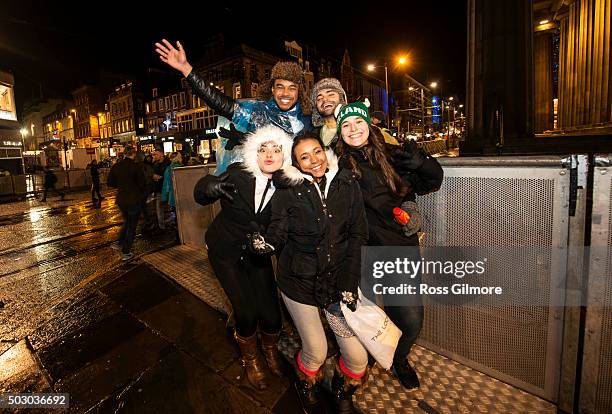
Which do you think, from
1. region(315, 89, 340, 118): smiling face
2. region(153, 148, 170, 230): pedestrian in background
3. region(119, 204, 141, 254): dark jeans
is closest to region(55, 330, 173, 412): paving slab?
region(315, 89, 340, 118): smiling face

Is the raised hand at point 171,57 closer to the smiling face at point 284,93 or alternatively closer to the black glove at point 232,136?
the black glove at point 232,136

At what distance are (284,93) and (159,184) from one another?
7880 mm

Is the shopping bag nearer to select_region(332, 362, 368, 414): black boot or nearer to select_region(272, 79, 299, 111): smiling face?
select_region(332, 362, 368, 414): black boot

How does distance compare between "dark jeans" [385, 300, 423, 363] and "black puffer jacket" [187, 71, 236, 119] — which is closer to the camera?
"dark jeans" [385, 300, 423, 363]

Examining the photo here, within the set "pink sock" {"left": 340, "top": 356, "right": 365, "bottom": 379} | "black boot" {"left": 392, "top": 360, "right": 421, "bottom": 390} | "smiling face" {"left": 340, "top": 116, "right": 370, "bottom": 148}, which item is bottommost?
"black boot" {"left": 392, "top": 360, "right": 421, "bottom": 390}

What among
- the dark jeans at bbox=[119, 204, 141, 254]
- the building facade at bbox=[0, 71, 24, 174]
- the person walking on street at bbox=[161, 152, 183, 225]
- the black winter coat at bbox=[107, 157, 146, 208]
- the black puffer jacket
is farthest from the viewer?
the building facade at bbox=[0, 71, 24, 174]

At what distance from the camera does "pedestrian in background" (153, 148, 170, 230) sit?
9102mm

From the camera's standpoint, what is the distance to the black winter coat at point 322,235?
2295mm

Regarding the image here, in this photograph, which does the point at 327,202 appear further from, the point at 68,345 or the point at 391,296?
the point at 68,345

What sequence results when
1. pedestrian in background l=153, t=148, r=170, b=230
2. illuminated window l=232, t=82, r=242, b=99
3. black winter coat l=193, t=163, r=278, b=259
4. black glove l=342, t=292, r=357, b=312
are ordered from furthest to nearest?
illuminated window l=232, t=82, r=242, b=99
pedestrian in background l=153, t=148, r=170, b=230
black winter coat l=193, t=163, r=278, b=259
black glove l=342, t=292, r=357, b=312

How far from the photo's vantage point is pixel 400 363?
8.75ft

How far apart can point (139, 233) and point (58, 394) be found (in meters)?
6.80

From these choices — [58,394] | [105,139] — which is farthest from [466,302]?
[105,139]

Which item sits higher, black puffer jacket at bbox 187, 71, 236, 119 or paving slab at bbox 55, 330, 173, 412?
black puffer jacket at bbox 187, 71, 236, 119
